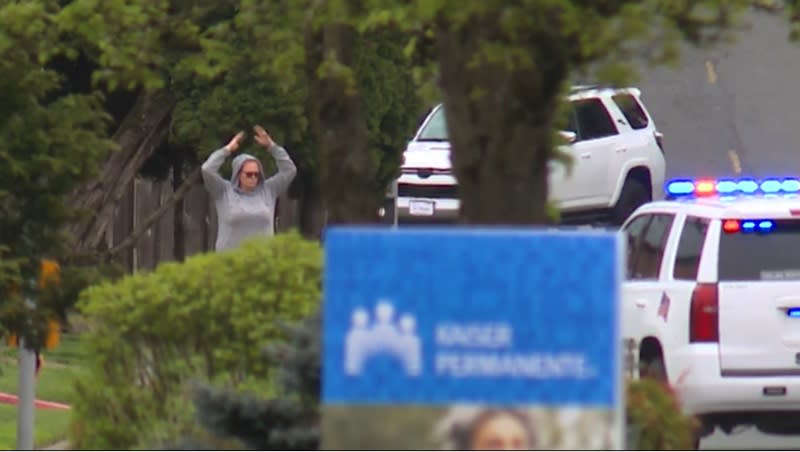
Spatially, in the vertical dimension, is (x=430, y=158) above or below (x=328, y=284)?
above

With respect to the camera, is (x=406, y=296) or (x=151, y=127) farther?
(x=151, y=127)

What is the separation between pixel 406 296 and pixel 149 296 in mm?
3145

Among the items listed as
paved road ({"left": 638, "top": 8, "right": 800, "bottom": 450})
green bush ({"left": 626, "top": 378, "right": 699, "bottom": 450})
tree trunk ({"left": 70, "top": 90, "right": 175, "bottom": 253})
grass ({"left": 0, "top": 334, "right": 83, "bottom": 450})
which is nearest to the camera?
green bush ({"left": 626, "top": 378, "right": 699, "bottom": 450})

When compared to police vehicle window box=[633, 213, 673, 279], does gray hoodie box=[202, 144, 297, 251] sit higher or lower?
higher

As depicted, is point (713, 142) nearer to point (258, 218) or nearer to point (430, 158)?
point (430, 158)

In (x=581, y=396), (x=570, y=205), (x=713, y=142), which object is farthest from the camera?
(x=713, y=142)

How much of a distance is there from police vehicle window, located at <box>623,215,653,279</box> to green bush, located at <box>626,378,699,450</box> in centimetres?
486

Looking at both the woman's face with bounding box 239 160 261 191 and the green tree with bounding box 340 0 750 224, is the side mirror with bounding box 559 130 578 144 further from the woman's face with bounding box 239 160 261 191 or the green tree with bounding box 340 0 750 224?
the woman's face with bounding box 239 160 261 191

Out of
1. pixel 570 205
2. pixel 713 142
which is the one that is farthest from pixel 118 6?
pixel 713 142

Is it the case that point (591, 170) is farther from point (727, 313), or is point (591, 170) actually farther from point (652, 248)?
point (727, 313)

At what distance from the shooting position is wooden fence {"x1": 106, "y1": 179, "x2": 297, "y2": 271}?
1022 inches

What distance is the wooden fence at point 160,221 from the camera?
1022 inches

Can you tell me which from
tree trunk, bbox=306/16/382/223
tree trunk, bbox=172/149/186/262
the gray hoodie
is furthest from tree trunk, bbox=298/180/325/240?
tree trunk, bbox=306/16/382/223

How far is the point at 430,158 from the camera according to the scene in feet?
66.4
